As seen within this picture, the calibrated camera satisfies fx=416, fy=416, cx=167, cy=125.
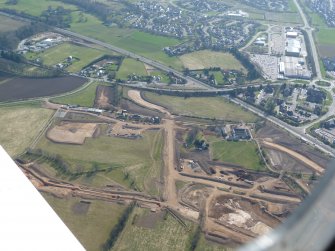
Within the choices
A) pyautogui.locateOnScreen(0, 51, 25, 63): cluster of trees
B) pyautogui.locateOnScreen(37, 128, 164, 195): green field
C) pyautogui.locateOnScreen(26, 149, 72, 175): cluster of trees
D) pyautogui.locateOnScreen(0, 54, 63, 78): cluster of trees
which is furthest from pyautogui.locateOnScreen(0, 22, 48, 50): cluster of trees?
pyautogui.locateOnScreen(26, 149, 72, 175): cluster of trees

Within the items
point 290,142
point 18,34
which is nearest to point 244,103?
point 290,142

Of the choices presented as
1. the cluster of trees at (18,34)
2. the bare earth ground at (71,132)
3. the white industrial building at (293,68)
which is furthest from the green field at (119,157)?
the cluster of trees at (18,34)

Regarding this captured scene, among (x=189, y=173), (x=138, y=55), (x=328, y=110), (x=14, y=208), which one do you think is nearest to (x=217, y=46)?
(x=138, y=55)

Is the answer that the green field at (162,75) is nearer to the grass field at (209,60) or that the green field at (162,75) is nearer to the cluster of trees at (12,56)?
the grass field at (209,60)

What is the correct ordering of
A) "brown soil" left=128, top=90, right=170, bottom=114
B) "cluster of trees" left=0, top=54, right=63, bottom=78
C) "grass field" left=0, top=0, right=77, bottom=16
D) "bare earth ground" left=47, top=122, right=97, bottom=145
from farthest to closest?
"grass field" left=0, top=0, right=77, bottom=16
"cluster of trees" left=0, top=54, right=63, bottom=78
"brown soil" left=128, top=90, right=170, bottom=114
"bare earth ground" left=47, top=122, right=97, bottom=145

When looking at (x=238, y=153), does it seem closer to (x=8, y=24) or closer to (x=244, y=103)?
(x=244, y=103)

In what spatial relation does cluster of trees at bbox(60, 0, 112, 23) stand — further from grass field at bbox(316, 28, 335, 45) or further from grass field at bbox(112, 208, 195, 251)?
grass field at bbox(112, 208, 195, 251)
